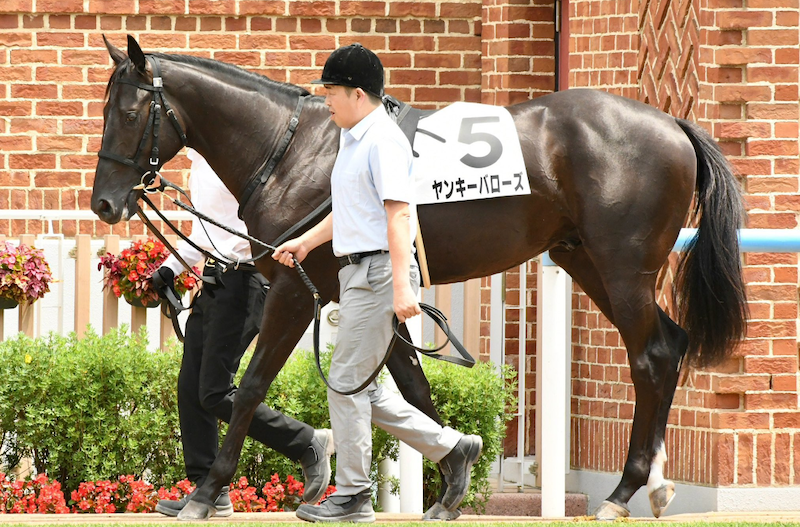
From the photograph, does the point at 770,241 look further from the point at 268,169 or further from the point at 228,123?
the point at 228,123

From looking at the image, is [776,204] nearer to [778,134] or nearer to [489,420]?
[778,134]

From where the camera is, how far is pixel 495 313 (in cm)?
770

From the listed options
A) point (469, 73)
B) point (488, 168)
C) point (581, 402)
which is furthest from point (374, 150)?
point (469, 73)

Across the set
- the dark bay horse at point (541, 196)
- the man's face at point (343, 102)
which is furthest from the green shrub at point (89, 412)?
the man's face at point (343, 102)

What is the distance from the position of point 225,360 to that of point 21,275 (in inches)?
75.6

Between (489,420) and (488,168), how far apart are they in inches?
77.7

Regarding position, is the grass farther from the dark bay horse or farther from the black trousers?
the black trousers

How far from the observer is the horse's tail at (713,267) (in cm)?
564

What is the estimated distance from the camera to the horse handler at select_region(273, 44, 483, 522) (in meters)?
4.50

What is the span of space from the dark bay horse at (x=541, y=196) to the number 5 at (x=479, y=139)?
0.14 metres

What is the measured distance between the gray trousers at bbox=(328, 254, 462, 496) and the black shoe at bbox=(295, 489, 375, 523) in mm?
32

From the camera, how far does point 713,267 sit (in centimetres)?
568

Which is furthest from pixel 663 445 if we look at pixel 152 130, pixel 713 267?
pixel 152 130

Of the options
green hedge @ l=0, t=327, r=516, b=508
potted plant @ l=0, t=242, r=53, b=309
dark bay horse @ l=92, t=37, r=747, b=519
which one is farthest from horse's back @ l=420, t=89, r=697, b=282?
potted plant @ l=0, t=242, r=53, b=309
